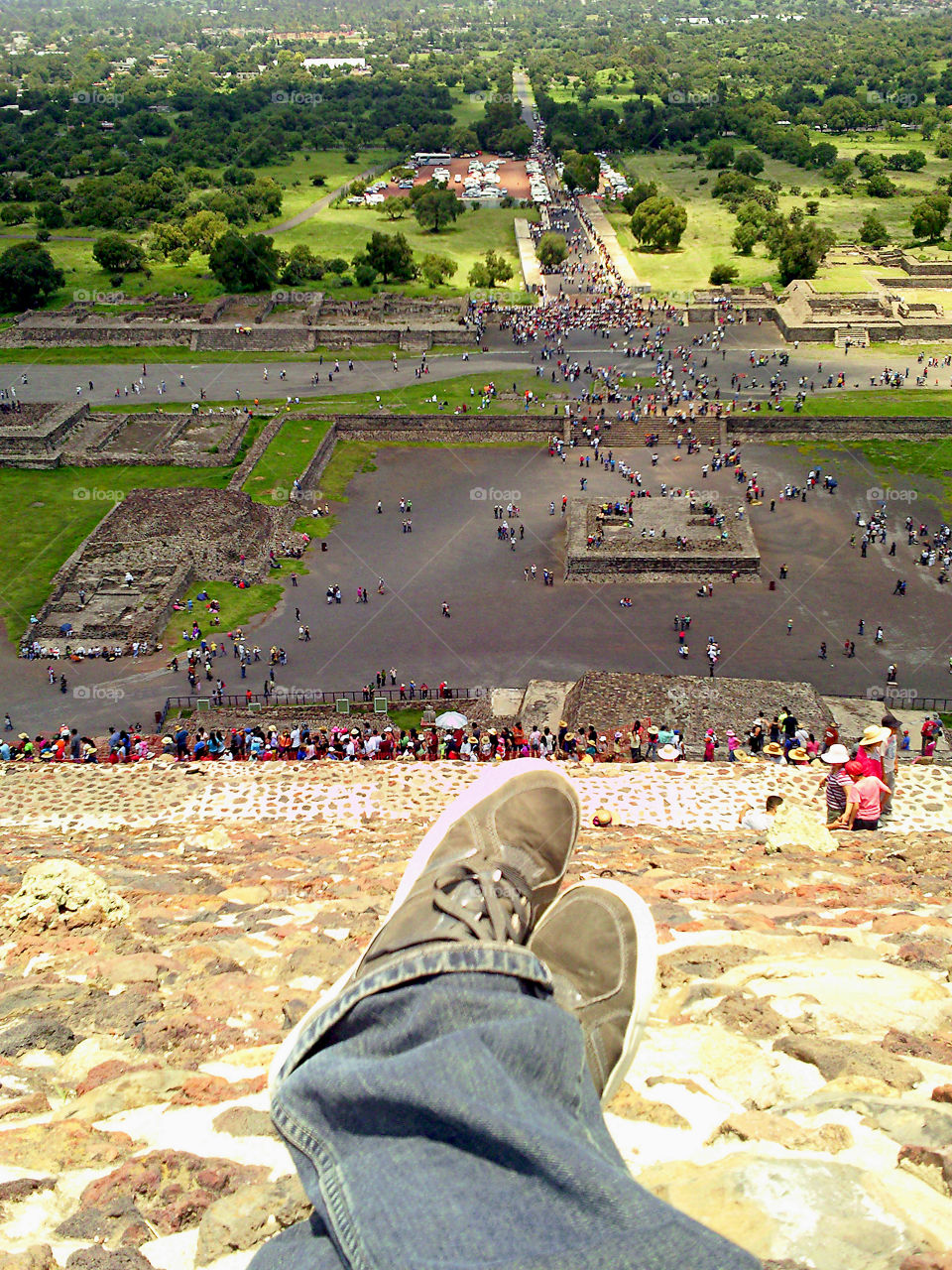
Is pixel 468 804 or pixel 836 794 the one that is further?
pixel 836 794

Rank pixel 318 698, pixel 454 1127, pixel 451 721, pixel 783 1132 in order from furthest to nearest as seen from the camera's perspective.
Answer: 1. pixel 318 698
2. pixel 451 721
3. pixel 783 1132
4. pixel 454 1127

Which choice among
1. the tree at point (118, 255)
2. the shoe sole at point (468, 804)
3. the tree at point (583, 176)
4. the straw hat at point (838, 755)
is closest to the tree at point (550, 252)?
the tree at point (583, 176)

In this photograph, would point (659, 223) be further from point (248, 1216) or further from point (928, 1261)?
point (928, 1261)

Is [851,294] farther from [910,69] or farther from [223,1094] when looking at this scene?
[910,69]


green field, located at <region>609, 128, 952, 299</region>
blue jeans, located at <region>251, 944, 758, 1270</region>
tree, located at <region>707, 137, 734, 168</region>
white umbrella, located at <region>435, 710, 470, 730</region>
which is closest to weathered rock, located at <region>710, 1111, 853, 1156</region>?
blue jeans, located at <region>251, 944, 758, 1270</region>

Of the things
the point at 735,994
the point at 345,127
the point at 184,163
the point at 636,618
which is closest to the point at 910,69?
the point at 345,127

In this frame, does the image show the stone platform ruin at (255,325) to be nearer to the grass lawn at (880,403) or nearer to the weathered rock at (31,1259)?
the grass lawn at (880,403)

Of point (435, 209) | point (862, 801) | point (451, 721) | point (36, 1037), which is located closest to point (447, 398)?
point (451, 721)
